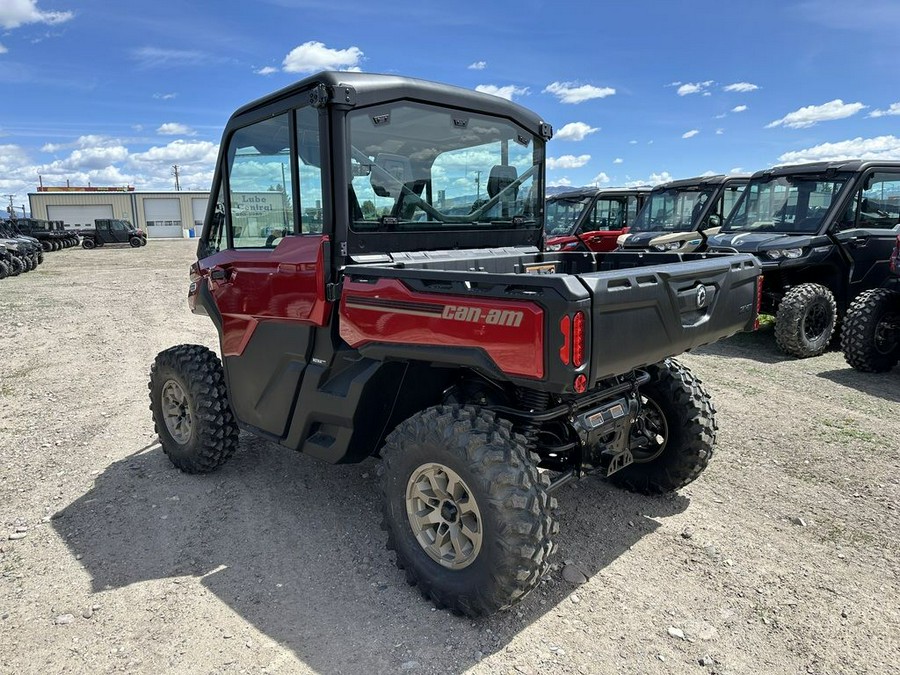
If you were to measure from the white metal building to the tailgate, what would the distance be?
210ft

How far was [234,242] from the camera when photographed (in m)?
4.12

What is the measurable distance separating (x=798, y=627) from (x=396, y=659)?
177 centimetres

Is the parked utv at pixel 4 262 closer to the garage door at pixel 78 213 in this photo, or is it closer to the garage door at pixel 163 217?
the garage door at pixel 78 213

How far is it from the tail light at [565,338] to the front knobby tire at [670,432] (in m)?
1.55

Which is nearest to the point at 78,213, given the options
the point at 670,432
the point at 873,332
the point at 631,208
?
the point at 631,208

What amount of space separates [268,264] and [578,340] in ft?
6.72

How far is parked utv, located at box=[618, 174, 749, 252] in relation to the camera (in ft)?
37.5

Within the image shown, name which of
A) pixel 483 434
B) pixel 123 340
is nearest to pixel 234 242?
pixel 483 434

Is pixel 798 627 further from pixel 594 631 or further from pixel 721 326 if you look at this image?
pixel 721 326

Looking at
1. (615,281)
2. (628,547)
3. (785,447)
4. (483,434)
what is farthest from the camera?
(785,447)

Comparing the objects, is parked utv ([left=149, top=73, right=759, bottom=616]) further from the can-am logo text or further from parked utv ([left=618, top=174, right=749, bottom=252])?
parked utv ([left=618, top=174, right=749, bottom=252])

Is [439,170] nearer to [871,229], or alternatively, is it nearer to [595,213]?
[871,229]

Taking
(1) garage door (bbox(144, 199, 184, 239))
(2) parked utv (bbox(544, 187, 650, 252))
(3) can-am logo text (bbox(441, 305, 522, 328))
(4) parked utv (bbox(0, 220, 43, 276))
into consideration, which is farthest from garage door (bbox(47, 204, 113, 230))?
(3) can-am logo text (bbox(441, 305, 522, 328))

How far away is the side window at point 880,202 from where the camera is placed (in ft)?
27.6
